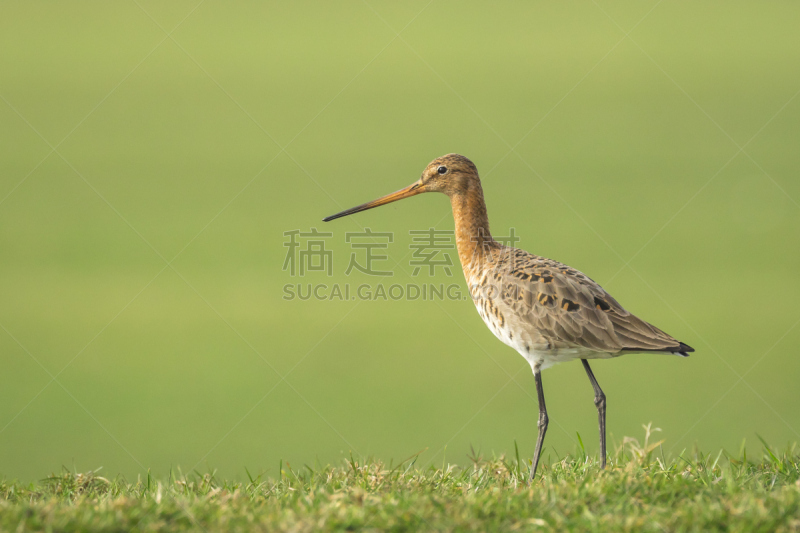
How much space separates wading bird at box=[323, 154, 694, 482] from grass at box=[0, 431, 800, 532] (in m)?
0.55

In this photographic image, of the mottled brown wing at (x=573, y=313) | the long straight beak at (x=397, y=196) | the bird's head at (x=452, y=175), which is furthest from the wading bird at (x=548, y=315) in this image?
the long straight beak at (x=397, y=196)

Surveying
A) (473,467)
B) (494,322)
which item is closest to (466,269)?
(494,322)

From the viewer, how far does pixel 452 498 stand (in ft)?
14.3

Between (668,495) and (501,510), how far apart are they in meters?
1.17

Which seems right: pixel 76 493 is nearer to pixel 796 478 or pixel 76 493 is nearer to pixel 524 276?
pixel 524 276

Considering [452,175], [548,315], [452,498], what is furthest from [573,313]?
[452,498]

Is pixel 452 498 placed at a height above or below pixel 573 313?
below

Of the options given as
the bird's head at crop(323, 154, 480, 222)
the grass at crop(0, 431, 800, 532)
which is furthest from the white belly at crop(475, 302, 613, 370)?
the bird's head at crop(323, 154, 480, 222)

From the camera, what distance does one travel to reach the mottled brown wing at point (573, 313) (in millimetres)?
5637

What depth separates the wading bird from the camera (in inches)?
223

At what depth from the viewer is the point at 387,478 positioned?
5102mm

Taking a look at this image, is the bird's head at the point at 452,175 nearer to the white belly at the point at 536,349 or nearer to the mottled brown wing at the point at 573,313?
the mottled brown wing at the point at 573,313

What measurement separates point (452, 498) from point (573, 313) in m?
2.05

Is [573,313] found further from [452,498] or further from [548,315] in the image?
[452,498]
